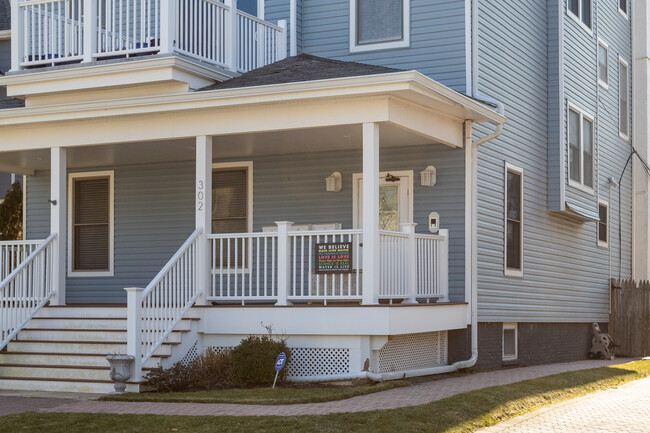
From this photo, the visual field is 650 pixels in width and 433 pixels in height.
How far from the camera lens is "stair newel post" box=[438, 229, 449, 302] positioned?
14969 mm

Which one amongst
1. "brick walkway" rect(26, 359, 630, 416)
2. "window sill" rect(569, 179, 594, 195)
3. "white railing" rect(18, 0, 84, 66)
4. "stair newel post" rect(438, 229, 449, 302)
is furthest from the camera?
"window sill" rect(569, 179, 594, 195)

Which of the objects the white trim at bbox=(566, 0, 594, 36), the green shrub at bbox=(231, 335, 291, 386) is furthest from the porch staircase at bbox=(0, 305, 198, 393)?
the white trim at bbox=(566, 0, 594, 36)

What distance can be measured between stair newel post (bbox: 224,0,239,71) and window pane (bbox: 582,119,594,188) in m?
7.99

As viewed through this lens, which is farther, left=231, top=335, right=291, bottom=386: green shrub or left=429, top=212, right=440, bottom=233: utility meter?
left=429, top=212, right=440, bottom=233: utility meter


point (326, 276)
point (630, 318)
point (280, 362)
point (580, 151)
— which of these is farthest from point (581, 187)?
point (280, 362)

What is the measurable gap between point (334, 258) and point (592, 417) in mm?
4053

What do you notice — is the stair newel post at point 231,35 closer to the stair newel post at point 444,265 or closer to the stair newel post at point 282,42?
the stair newel post at point 282,42

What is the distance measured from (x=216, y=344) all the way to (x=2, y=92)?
12.0m

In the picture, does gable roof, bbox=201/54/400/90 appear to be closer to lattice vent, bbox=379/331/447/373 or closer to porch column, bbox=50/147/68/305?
porch column, bbox=50/147/68/305

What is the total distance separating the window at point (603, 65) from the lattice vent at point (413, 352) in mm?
9236

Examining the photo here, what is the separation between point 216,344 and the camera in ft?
45.7

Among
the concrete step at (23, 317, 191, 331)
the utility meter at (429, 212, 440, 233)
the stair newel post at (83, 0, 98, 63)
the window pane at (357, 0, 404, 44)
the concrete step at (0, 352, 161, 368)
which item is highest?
the window pane at (357, 0, 404, 44)

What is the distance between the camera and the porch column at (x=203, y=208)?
14133 mm

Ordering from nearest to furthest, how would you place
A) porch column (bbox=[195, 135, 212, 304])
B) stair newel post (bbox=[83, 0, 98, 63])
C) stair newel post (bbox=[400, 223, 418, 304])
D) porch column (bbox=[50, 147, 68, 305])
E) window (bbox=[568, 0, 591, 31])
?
stair newel post (bbox=[400, 223, 418, 304]) < porch column (bbox=[195, 135, 212, 304]) < porch column (bbox=[50, 147, 68, 305]) < stair newel post (bbox=[83, 0, 98, 63]) < window (bbox=[568, 0, 591, 31])
